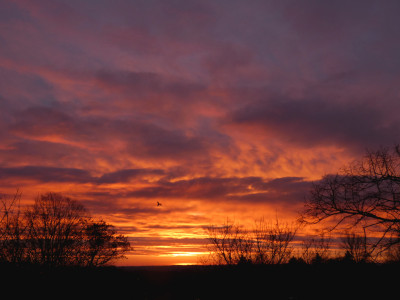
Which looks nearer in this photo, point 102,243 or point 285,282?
point 285,282

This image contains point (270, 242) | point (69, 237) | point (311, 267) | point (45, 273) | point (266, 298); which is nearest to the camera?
point (45, 273)

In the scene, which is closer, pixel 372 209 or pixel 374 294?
pixel 372 209

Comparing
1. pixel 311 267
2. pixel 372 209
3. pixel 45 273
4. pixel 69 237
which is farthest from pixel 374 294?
pixel 69 237

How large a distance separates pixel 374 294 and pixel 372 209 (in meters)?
16.0

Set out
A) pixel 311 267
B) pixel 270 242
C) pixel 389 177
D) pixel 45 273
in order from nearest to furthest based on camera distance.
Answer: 1. pixel 45 273
2. pixel 389 177
3. pixel 270 242
4. pixel 311 267

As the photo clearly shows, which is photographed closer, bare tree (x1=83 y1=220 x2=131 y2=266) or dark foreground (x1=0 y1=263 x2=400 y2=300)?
dark foreground (x1=0 y1=263 x2=400 y2=300)

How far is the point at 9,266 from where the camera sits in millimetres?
9258

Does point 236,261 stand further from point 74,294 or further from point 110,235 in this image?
point 110,235

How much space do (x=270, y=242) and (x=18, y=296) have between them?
24072 mm

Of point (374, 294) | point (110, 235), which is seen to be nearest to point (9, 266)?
point (374, 294)

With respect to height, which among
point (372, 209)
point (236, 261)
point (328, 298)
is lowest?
point (328, 298)

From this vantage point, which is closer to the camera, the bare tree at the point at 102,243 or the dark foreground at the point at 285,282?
the dark foreground at the point at 285,282

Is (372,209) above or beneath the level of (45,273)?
above

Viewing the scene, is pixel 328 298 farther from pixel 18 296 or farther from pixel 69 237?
pixel 69 237
